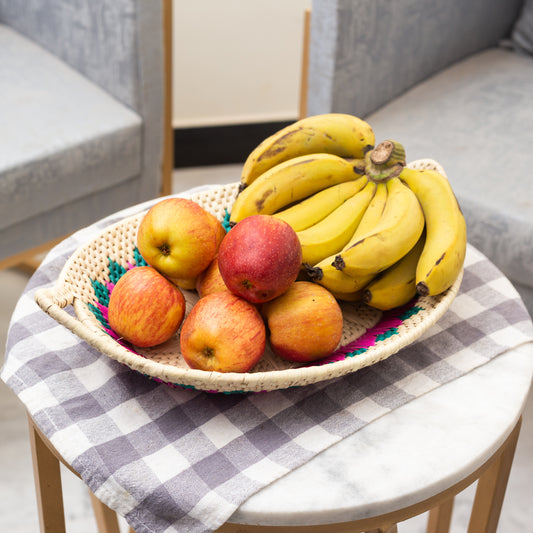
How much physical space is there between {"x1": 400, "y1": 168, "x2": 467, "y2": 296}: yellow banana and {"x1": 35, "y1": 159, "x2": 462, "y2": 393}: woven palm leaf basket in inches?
1.3

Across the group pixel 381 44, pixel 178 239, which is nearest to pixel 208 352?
pixel 178 239

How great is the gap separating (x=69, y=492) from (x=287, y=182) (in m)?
0.76

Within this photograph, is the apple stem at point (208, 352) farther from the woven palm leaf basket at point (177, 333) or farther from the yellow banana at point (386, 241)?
the yellow banana at point (386, 241)

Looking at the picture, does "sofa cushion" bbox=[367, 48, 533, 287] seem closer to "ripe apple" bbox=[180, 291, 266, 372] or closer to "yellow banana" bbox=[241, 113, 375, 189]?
"yellow banana" bbox=[241, 113, 375, 189]

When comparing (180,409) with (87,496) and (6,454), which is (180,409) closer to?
(87,496)

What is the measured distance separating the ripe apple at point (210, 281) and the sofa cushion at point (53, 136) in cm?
70

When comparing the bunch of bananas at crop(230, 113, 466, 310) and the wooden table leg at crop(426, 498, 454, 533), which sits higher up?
the bunch of bananas at crop(230, 113, 466, 310)

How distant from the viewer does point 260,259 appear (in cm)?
64

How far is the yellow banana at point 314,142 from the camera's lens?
833 millimetres

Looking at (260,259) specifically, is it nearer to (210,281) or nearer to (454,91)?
(210,281)

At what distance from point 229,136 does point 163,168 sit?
66 centimetres

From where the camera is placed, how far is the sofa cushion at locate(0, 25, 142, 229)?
1.31m

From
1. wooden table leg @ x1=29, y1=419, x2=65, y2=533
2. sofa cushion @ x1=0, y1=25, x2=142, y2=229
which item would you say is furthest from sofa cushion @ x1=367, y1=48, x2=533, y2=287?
wooden table leg @ x1=29, y1=419, x2=65, y2=533

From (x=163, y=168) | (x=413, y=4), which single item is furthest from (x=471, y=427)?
(x=163, y=168)
